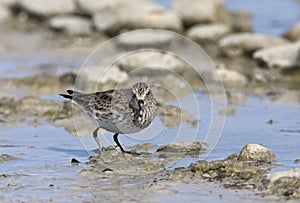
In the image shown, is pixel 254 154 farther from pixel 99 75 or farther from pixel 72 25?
pixel 72 25

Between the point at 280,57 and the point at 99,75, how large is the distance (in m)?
4.32

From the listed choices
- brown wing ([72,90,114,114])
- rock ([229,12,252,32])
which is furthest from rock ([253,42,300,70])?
brown wing ([72,90,114,114])

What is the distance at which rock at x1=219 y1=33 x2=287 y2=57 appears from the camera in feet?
56.7

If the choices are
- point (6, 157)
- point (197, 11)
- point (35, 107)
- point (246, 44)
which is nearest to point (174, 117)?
point (35, 107)

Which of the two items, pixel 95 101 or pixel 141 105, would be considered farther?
pixel 95 101

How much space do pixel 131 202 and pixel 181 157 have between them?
7.34 ft

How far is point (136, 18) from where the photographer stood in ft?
63.0

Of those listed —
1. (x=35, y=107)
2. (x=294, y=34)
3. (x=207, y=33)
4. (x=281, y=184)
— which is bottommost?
(x=281, y=184)

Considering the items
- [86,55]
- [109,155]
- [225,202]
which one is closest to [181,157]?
[109,155]

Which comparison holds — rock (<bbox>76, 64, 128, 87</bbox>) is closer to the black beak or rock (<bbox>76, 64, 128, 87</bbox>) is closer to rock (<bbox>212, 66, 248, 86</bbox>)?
rock (<bbox>212, 66, 248, 86</bbox>)

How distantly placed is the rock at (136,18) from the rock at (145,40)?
115 cm

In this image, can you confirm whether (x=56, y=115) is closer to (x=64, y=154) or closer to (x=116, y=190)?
(x=64, y=154)

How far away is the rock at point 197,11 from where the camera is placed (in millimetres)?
19594

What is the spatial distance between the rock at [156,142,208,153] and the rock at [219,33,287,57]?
327 inches
